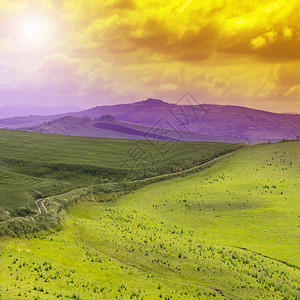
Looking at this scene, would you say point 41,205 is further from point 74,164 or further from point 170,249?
point 74,164

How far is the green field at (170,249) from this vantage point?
2748cm

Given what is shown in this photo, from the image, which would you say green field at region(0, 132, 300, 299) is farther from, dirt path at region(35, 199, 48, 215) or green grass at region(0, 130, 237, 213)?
green grass at region(0, 130, 237, 213)

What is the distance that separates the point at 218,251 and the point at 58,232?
23310 mm

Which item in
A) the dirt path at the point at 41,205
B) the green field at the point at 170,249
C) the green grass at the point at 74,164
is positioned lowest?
the green field at the point at 170,249

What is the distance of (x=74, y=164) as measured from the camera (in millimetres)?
95125

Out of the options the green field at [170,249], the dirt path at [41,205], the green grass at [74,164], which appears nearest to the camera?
the green field at [170,249]

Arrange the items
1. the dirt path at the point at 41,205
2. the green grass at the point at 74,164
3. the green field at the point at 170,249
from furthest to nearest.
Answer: the green grass at the point at 74,164, the dirt path at the point at 41,205, the green field at the point at 170,249

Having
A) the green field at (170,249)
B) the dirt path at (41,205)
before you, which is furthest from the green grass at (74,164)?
the green field at (170,249)

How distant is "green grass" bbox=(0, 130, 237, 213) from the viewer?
2687 inches

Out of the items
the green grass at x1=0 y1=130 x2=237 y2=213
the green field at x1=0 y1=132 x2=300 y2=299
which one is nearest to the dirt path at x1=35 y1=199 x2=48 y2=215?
the green grass at x1=0 y1=130 x2=237 y2=213

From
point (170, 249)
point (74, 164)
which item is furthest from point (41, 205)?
point (74, 164)

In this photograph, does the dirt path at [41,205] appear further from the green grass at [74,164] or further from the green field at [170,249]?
the green field at [170,249]

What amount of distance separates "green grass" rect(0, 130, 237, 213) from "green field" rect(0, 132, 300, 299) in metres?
10.4

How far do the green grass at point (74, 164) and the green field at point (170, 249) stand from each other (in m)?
10.4
